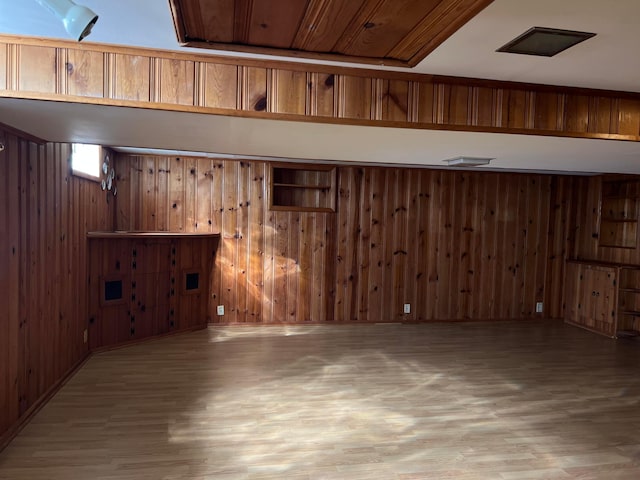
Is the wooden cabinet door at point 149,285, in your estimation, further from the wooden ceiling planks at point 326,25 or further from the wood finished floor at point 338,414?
the wooden ceiling planks at point 326,25

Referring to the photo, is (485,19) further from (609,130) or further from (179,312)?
(179,312)

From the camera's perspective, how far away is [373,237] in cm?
580

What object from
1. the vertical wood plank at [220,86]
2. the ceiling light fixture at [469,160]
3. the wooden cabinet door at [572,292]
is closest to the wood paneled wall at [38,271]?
the vertical wood plank at [220,86]

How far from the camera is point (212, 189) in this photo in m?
5.33

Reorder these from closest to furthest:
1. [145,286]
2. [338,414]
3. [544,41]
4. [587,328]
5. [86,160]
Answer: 1. [544,41]
2. [338,414]
3. [86,160]
4. [145,286]
5. [587,328]

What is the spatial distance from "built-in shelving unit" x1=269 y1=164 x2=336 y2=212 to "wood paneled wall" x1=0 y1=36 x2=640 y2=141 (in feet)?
11.1

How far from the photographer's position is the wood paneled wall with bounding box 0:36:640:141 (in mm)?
1859

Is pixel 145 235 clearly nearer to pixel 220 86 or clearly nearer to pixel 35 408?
pixel 35 408

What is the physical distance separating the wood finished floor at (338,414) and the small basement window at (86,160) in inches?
69.8

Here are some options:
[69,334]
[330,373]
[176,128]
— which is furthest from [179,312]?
[176,128]

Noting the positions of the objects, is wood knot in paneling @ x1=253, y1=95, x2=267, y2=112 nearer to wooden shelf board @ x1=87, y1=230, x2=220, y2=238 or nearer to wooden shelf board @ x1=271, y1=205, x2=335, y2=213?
wooden shelf board @ x1=87, y1=230, x2=220, y2=238

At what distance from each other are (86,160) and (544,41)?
3978mm

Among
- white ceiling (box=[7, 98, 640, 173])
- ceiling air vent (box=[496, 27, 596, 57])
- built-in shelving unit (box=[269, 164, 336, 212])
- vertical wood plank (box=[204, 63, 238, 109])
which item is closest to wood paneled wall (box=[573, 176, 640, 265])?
white ceiling (box=[7, 98, 640, 173])

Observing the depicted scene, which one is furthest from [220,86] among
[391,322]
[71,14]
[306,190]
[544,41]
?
[391,322]
